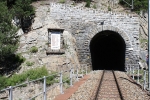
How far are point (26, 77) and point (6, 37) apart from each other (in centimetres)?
400

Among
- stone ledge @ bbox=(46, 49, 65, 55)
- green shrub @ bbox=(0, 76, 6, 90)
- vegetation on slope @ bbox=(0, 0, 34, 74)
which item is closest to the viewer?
green shrub @ bbox=(0, 76, 6, 90)

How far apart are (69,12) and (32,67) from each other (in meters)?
8.35

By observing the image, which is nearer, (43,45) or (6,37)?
(6,37)

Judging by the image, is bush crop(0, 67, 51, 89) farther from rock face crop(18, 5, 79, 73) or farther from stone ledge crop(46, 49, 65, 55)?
stone ledge crop(46, 49, 65, 55)

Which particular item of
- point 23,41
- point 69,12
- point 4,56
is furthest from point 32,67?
point 69,12

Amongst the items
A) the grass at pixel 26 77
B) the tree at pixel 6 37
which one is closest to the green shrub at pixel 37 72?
the grass at pixel 26 77

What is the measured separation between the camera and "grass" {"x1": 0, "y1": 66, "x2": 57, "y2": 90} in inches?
699

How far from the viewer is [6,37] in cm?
2014

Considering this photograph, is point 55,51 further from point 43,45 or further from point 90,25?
point 90,25

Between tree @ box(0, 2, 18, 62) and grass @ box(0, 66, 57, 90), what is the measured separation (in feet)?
7.30

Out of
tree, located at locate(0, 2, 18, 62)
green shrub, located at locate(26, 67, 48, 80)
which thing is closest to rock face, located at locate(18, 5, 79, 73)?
green shrub, located at locate(26, 67, 48, 80)

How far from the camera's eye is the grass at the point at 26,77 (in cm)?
1777

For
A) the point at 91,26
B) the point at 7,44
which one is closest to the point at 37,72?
the point at 7,44

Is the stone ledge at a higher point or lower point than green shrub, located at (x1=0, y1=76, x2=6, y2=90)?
higher
